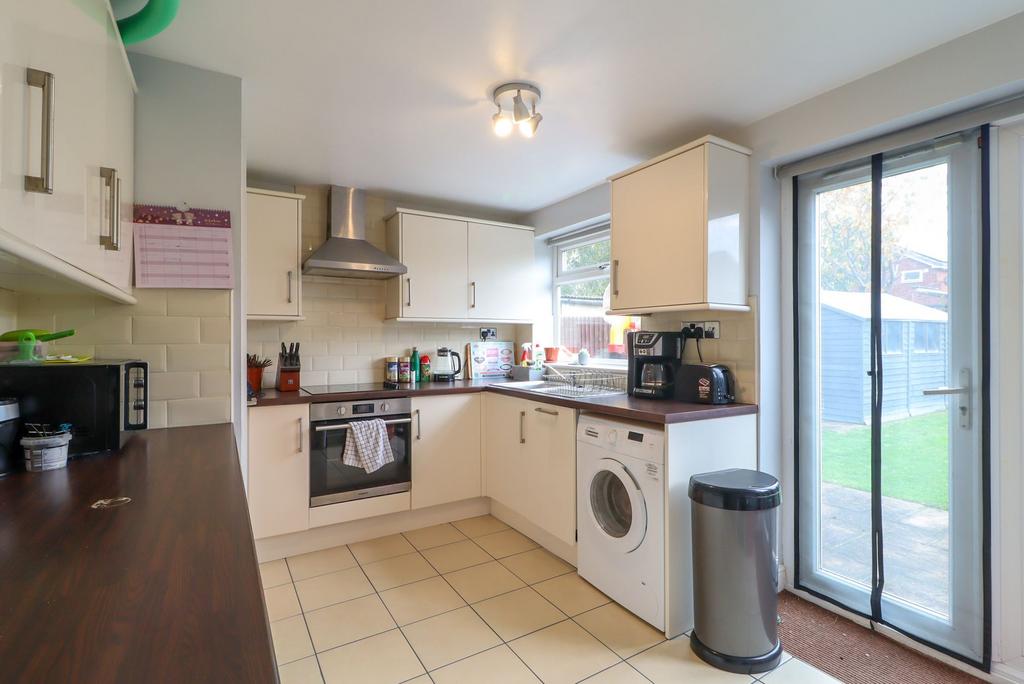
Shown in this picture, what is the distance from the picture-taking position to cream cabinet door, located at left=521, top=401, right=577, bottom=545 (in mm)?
2531

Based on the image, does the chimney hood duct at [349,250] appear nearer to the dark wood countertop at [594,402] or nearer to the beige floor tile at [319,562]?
the dark wood countertop at [594,402]

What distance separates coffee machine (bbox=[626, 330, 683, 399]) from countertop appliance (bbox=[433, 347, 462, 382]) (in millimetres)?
1588

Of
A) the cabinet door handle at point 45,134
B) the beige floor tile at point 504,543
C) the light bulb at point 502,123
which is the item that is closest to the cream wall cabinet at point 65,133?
the cabinet door handle at point 45,134

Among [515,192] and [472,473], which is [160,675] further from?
[515,192]

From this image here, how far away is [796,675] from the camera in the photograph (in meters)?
1.80

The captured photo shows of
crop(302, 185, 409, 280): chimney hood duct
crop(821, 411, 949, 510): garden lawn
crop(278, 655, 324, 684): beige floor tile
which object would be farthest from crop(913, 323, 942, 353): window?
crop(302, 185, 409, 280): chimney hood duct

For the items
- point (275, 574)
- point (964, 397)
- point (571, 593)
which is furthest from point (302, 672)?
point (964, 397)

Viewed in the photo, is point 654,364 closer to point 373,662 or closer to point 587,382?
point 587,382

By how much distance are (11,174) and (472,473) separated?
2828 millimetres

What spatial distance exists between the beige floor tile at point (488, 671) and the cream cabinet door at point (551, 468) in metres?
0.76

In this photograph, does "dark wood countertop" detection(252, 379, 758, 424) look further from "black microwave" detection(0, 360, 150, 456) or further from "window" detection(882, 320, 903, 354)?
"black microwave" detection(0, 360, 150, 456)

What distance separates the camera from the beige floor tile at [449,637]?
190 cm

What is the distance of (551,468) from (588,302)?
155 centimetres

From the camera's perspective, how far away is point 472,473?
10.7 feet
